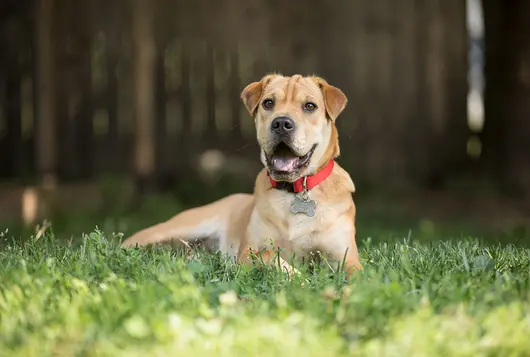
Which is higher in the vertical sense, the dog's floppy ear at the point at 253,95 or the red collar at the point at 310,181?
the dog's floppy ear at the point at 253,95

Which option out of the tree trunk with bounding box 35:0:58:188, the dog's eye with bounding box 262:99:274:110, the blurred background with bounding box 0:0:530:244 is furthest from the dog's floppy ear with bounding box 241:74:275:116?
the tree trunk with bounding box 35:0:58:188

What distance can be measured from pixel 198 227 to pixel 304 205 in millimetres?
1187

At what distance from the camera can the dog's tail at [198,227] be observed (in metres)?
5.96

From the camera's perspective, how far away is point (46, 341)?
10.4 feet

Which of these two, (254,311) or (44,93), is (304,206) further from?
(44,93)

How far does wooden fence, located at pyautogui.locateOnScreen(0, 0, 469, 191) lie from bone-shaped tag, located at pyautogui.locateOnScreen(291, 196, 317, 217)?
15.3 ft

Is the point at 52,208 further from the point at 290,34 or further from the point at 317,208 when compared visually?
the point at 317,208

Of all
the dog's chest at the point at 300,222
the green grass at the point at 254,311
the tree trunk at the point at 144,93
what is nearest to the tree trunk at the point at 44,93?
the tree trunk at the point at 144,93

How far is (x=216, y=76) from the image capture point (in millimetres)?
10375

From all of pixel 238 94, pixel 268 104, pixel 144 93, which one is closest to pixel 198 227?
pixel 268 104

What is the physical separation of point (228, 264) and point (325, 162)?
3.13 feet

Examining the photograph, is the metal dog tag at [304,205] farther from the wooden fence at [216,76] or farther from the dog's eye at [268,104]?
the wooden fence at [216,76]

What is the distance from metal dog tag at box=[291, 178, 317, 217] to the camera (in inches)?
199

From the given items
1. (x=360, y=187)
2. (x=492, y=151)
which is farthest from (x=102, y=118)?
(x=492, y=151)
